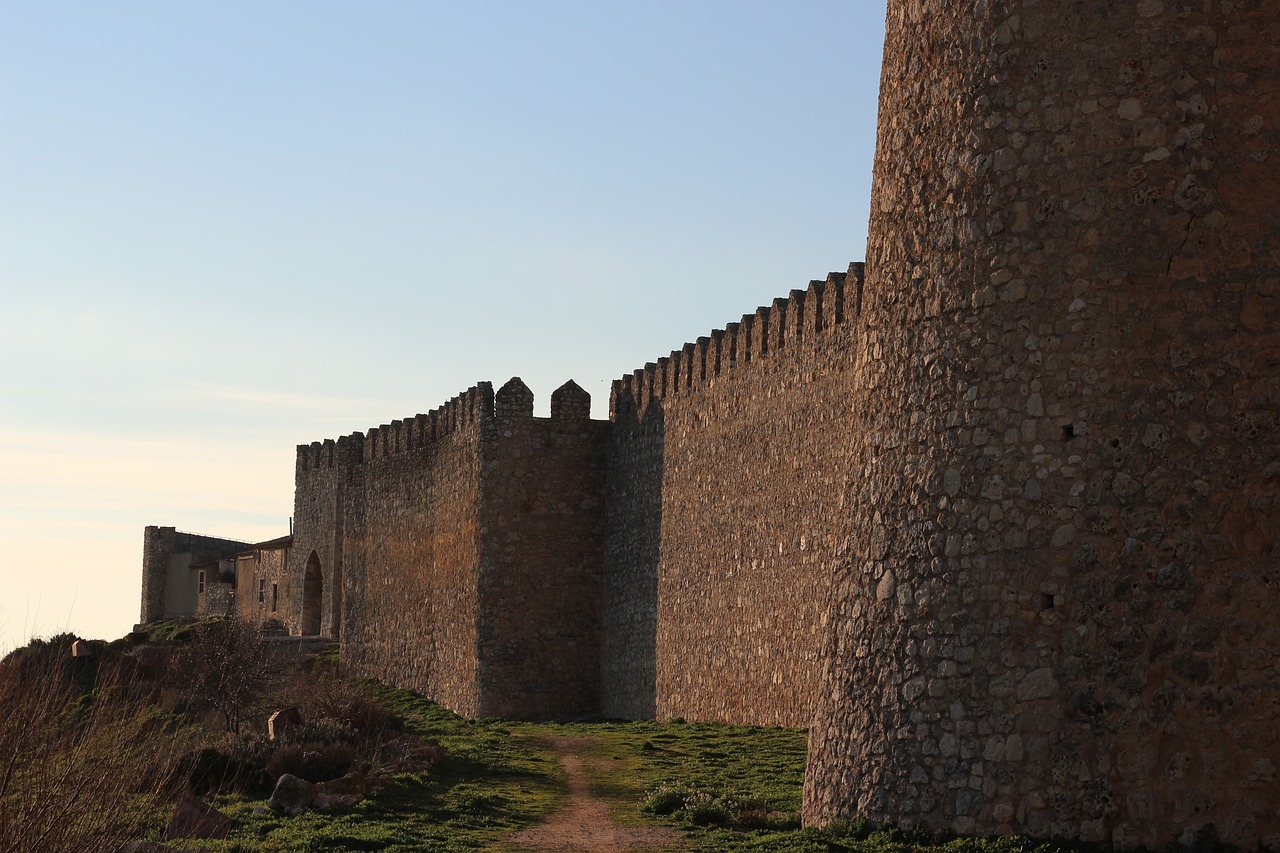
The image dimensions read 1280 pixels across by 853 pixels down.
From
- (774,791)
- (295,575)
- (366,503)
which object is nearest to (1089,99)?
(774,791)

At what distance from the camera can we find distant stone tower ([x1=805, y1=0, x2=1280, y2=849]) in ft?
28.4

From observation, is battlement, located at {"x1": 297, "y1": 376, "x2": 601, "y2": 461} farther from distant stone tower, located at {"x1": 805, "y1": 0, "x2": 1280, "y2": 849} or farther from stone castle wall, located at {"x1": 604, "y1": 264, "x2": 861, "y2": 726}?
distant stone tower, located at {"x1": 805, "y1": 0, "x2": 1280, "y2": 849}

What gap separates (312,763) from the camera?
49.2 ft

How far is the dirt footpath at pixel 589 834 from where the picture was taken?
1138cm

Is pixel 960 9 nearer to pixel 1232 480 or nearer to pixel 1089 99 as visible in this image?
pixel 1089 99

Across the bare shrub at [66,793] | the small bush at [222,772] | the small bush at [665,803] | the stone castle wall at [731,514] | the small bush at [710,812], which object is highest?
the stone castle wall at [731,514]

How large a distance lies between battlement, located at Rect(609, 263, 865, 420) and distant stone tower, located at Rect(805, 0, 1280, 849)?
279 inches

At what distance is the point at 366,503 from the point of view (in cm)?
3322

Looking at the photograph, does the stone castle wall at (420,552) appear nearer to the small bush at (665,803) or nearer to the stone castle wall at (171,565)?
the small bush at (665,803)

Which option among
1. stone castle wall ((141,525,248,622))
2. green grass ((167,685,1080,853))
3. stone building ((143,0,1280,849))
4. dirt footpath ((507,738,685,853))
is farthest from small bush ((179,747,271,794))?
stone castle wall ((141,525,248,622))

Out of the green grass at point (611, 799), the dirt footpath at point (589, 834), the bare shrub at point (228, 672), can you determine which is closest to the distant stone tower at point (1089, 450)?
the green grass at point (611, 799)

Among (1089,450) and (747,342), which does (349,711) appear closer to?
(747,342)

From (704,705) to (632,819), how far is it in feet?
27.2

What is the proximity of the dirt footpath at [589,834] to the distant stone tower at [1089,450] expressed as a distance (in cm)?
196
